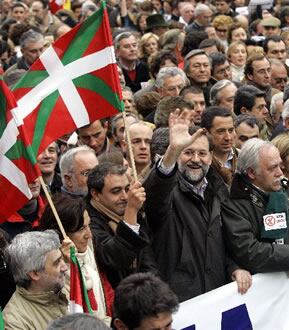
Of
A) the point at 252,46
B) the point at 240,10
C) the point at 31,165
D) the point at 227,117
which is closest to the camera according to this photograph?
the point at 31,165

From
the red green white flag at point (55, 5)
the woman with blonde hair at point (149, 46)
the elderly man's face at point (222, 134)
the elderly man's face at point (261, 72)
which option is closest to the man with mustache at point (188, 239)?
the elderly man's face at point (222, 134)

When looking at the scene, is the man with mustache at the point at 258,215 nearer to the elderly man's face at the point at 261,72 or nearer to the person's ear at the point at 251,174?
the person's ear at the point at 251,174

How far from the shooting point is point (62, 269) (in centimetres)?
621

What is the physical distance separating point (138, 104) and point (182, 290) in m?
4.11

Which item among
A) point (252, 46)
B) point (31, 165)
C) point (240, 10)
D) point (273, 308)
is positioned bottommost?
point (240, 10)

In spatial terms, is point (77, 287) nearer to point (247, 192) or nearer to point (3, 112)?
point (3, 112)

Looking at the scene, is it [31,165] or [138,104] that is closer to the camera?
[31,165]

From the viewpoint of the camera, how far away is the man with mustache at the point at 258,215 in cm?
698

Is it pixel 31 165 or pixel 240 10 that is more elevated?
pixel 31 165

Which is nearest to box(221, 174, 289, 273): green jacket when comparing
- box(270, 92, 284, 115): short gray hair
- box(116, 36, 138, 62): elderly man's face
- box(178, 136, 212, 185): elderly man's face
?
box(178, 136, 212, 185): elderly man's face

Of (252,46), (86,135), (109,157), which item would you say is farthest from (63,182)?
(252,46)

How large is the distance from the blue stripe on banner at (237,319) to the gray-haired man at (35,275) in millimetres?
1184

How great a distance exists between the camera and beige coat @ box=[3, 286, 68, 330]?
6.05m

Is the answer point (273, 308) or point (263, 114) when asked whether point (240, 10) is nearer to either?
point (263, 114)
